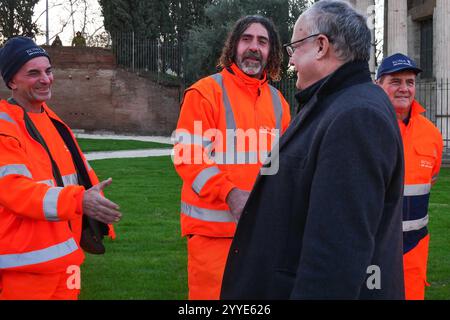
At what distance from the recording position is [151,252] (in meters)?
8.23

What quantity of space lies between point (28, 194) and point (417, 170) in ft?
8.67

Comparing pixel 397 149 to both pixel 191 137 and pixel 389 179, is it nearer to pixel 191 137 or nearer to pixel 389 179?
pixel 389 179

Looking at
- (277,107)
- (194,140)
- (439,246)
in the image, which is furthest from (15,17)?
(194,140)

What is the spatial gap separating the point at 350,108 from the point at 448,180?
14.6m

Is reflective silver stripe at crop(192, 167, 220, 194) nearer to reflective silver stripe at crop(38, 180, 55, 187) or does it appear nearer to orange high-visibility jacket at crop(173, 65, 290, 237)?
orange high-visibility jacket at crop(173, 65, 290, 237)

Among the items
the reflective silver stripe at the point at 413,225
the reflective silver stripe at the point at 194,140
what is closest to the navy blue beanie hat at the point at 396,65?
the reflective silver stripe at the point at 413,225

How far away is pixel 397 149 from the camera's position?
8.00 ft

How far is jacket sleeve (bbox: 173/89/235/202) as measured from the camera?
394 centimetres

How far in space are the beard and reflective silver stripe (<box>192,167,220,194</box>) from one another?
76cm

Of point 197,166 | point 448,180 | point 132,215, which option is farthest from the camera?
point 448,180

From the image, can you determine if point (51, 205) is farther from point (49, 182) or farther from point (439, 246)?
point (439, 246)

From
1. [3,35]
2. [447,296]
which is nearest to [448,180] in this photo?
[447,296]

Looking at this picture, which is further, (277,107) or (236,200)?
(277,107)
